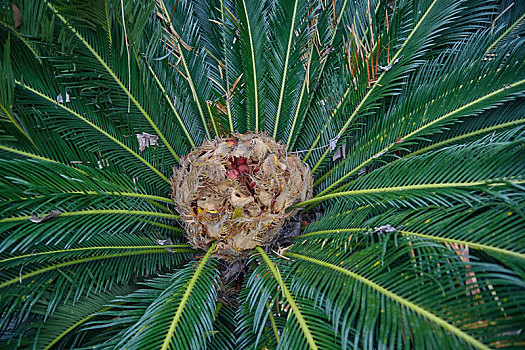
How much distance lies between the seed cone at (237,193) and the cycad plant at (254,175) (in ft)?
0.18

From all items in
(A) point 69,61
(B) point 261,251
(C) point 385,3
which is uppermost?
(C) point 385,3

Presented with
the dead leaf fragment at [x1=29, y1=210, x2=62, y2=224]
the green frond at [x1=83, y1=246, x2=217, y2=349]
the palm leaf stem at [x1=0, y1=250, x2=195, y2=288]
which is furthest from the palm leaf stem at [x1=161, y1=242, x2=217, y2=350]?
the dead leaf fragment at [x1=29, y1=210, x2=62, y2=224]

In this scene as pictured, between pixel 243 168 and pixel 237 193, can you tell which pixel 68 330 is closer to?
pixel 237 193

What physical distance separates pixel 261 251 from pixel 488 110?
1.38 metres

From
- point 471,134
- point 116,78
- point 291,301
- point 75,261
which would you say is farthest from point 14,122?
point 471,134

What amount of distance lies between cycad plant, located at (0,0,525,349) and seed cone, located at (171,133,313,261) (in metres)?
0.06

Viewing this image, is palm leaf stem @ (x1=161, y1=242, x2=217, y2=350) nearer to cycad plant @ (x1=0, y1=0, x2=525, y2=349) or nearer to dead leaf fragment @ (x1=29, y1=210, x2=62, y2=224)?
cycad plant @ (x1=0, y1=0, x2=525, y2=349)

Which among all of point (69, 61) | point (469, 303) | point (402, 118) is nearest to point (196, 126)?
point (69, 61)

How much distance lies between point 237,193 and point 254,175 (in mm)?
155

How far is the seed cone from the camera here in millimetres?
1757

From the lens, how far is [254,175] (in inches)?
73.6

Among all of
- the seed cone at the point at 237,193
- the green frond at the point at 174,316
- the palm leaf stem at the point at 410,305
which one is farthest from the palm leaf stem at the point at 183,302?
the palm leaf stem at the point at 410,305

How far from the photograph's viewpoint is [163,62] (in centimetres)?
199

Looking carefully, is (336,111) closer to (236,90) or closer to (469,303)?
(236,90)
